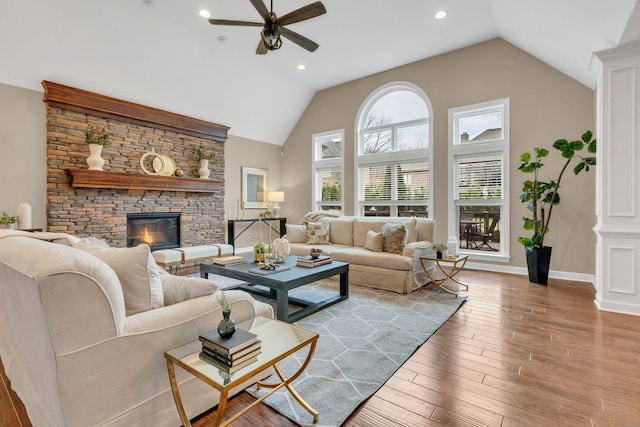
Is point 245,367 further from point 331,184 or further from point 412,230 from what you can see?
point 331,184

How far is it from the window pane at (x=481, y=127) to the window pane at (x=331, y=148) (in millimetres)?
2603

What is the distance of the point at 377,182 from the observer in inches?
251

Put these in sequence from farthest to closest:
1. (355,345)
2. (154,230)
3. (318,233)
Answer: (154,230) < (318,233) < (355,345)

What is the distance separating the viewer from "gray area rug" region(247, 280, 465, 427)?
175 cm

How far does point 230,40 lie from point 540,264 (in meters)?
5.83

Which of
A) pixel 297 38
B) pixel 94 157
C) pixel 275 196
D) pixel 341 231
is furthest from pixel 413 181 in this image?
pixel 94 157

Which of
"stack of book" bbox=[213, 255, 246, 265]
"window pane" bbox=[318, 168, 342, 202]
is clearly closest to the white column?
"stack of book" bbox=[213, 255, 246, 265]

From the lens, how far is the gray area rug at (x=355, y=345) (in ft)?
5.73

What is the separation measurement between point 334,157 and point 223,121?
2.56 meters

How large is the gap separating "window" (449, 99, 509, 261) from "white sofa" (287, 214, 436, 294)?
52.3 inches

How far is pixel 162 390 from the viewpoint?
1438 millimetres

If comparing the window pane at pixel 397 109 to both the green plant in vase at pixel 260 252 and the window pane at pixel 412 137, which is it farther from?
the green plant in vase at pixel 260 252

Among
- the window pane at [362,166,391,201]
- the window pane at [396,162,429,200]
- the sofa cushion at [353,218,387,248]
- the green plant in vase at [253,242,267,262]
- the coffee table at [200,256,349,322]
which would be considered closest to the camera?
the coffee table at [200,256,349,322]

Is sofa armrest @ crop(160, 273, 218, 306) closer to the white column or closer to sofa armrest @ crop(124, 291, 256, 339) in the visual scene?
sofa armrest @ crop(124, 291, 256, 339)
